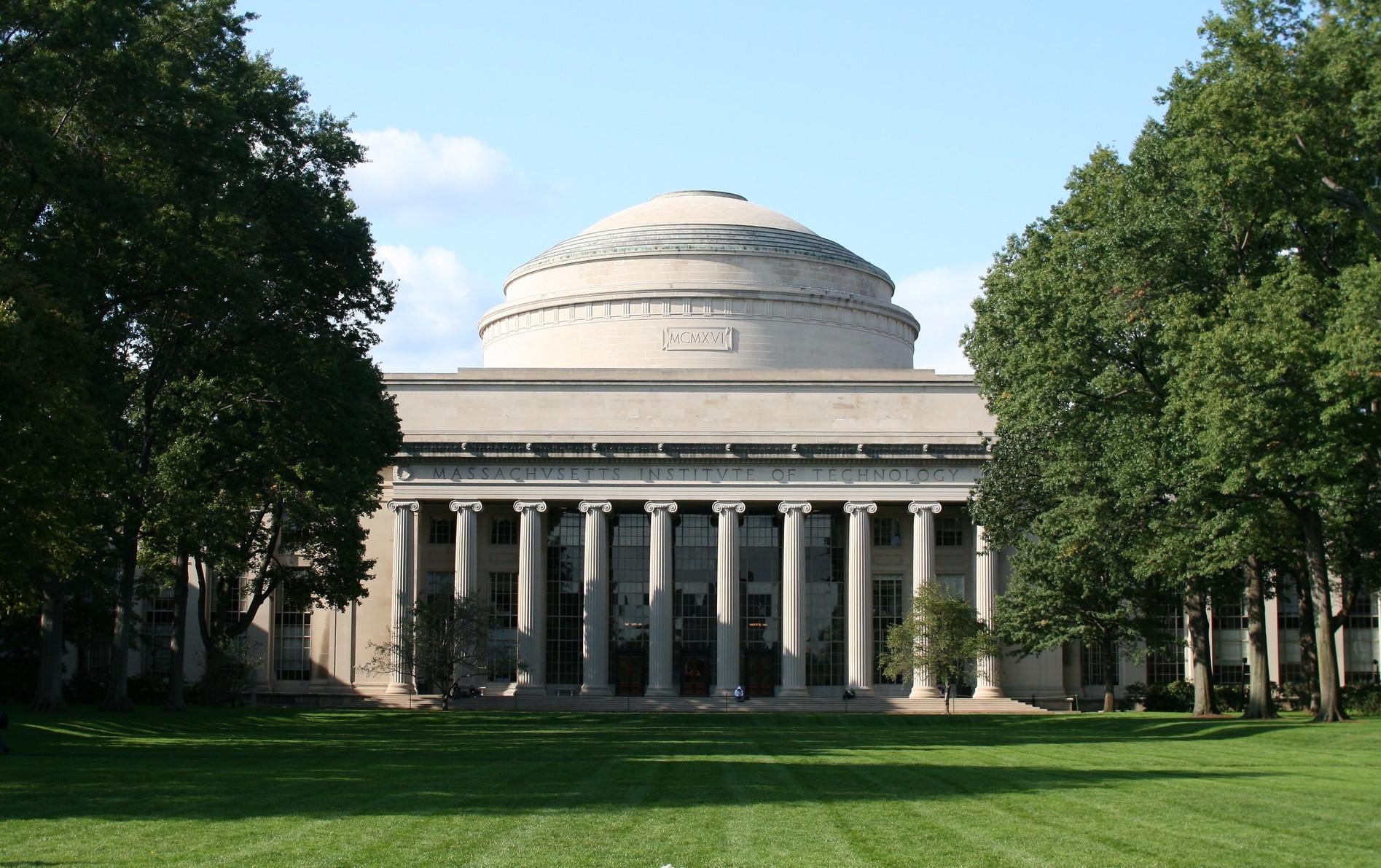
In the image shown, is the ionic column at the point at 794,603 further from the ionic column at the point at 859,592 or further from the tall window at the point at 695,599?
the tall window at the point at 695,599

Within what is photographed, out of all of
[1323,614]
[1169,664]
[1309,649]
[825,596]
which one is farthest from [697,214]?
[1323,614]

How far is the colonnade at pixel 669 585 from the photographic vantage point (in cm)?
7762

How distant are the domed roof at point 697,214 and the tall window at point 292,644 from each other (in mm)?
29387

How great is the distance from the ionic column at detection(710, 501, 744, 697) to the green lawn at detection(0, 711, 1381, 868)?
35.6m

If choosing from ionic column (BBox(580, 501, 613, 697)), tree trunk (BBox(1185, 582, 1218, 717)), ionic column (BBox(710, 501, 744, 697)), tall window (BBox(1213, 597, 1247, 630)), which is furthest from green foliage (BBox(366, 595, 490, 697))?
tall window (BBox(1213, 597, 1247, 630))

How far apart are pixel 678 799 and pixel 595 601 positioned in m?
55.7

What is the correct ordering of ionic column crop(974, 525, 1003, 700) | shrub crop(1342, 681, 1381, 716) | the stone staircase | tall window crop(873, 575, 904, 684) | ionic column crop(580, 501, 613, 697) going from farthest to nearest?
tall window crop(873, 575, 904, 684)
ionic column crop(580, 501, 613, 697)
ionic column crop(974, 525, 1003, 700)
the stone staircase
shrub crop(1342, 681, 1381, 716)

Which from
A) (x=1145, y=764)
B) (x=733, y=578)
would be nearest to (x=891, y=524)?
(x=733, y=578)

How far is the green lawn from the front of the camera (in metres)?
17.2

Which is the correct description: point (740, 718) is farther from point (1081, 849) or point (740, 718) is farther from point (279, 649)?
point (1081, 849)

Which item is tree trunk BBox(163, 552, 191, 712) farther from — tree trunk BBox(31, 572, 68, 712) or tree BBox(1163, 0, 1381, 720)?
tree BBox(1163, 0, 1381, 720)

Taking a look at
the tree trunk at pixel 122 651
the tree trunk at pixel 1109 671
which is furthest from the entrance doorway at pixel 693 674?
the tree trunk at pixel 122 651

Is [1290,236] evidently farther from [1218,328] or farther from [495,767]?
[495,767]

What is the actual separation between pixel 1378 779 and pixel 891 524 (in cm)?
5439
